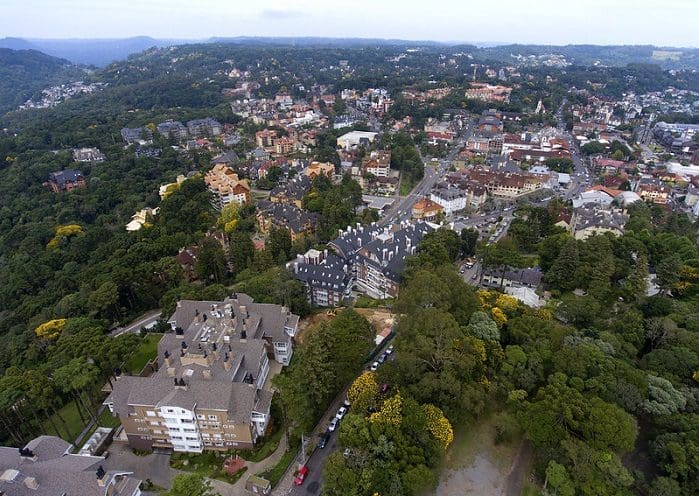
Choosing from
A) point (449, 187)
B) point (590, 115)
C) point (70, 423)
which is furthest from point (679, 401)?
point (590, 115)

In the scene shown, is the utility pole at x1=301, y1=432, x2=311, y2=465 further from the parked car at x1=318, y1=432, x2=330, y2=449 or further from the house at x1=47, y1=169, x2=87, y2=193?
the house at x1=47, y1=169, x2=87, y2=193

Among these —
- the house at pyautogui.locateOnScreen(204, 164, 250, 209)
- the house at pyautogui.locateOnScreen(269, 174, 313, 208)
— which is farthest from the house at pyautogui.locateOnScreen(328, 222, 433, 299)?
the house at pyautogui.locateOnScreen(204, 164, 250, 209)

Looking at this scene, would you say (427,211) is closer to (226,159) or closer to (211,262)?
(211,262)

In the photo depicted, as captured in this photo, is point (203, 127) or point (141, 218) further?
point (203, 127)

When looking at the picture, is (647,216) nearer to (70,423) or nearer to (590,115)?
(70,423)

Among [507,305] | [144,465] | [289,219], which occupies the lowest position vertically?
[144,465]

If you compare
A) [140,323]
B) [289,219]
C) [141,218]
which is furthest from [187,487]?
[141,218]

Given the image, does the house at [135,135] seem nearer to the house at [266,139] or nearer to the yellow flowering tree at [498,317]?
the house at [266,139]

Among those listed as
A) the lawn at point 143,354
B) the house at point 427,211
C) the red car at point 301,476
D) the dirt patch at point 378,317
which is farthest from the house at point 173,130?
the red car at point 301,476
